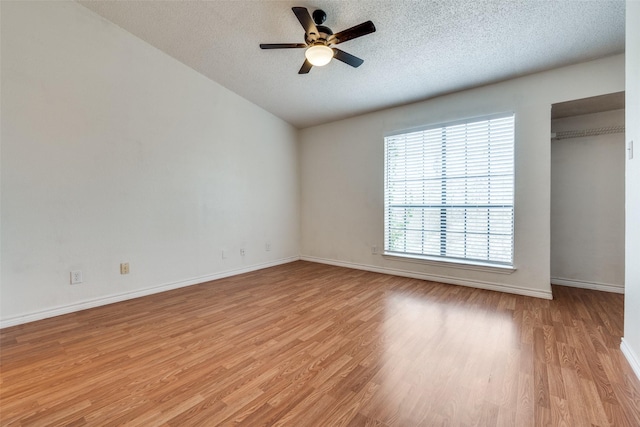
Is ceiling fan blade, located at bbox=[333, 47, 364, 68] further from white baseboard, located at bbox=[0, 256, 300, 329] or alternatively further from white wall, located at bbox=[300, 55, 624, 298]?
white baseboard, located at bbox=[0, 256, 300, 329]

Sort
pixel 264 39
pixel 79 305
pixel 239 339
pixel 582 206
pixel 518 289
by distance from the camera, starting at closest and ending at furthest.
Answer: pixel 239 339, pixel 79 305, pixel 264 39, pixel 518 289, pixel 582 206

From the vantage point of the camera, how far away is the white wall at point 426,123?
3.18m

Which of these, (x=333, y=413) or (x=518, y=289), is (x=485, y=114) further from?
(x=333, y=413)

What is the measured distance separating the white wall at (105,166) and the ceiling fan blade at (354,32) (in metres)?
2.39

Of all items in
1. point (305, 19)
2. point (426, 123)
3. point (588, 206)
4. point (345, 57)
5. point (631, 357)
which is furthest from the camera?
point (426, 123)

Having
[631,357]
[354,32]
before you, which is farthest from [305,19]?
[631,357]

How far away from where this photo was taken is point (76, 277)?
2.90m

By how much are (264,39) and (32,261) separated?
3.22 meters

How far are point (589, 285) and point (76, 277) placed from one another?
6.03 m

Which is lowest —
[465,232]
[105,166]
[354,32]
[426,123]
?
[465,232]

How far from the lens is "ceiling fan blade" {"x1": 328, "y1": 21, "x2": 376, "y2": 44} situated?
7.23 feet

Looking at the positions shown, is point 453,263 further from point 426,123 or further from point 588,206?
point 426,123

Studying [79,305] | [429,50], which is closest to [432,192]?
[429,50]

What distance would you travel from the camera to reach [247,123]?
181 inches
